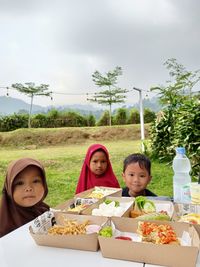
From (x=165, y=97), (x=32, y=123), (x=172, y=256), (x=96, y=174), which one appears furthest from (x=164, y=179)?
(x=32, y=123)

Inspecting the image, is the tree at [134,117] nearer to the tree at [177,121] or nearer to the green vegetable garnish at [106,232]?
the tree at [177,121]

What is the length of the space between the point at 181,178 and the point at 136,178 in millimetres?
222

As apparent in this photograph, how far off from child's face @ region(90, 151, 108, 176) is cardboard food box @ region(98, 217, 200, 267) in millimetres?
1141

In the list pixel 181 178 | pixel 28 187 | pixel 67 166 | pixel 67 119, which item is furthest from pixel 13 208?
pixel 67 119

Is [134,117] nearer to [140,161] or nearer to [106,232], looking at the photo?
[140,161]

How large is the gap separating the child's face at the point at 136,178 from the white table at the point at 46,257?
0.74 m

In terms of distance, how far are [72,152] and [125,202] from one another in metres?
5.46

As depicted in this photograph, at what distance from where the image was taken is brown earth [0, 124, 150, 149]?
715cm

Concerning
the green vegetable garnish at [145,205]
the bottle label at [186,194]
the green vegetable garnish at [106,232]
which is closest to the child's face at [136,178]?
the bottle label at [186,194]

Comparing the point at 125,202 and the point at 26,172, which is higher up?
the point at 26,172

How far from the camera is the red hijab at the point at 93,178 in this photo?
76.2 inches

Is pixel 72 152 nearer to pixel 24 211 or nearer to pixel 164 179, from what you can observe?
pixel 164 179

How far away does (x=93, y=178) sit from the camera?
6.55 feet

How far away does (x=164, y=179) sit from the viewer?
13.5 feet
